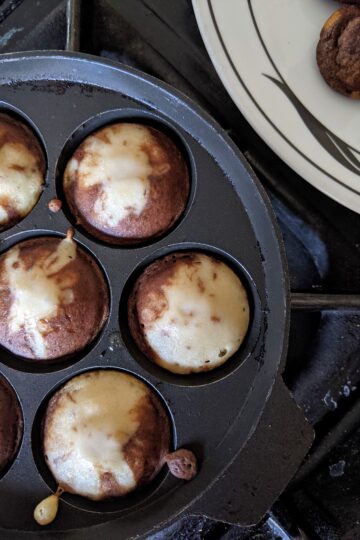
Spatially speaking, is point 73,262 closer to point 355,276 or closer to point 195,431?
point 195,431

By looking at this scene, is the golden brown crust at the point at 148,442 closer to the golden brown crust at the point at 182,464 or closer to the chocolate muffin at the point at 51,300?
the golden brown crust at the point at 182,464

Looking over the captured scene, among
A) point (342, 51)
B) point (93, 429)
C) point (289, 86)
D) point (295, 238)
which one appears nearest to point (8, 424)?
point (93, 429)

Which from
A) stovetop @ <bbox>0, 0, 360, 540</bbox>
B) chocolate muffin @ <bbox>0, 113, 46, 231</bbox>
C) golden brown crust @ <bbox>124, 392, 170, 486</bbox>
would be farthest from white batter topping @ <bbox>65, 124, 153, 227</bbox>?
golden brown crust @ <bbox>124, 392, 170, 486</bbox>

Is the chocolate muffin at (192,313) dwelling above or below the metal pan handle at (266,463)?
above

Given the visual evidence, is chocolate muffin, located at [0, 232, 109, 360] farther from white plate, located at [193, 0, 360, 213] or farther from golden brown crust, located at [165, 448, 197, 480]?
white plate, located at [193, 0, 360, 213]

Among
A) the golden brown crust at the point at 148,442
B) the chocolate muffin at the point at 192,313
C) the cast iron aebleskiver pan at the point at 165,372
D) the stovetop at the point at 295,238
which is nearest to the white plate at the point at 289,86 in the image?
the stovetop at the point at 295,238

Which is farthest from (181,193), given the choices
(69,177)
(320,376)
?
(320,376)

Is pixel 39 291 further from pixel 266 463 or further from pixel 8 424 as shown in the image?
pixel 266 463
